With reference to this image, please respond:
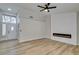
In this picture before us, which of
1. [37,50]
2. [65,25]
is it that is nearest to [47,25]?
[65,25]

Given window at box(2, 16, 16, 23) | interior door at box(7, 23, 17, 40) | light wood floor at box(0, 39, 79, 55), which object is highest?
window at box(2, 16, 16, 23)

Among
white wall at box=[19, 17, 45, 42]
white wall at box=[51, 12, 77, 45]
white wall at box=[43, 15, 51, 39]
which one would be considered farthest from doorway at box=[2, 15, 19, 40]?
white wall at box=[51, 12, 77, 45]

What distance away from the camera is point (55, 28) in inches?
312

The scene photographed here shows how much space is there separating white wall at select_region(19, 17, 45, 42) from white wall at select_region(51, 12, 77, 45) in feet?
4.40

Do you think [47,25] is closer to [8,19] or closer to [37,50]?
[8,19]

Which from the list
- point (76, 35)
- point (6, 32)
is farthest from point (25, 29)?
point (76, 35)

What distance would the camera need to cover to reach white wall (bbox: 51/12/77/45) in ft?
20.8

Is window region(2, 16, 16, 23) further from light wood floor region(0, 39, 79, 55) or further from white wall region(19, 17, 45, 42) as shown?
light wood floor region(0, 39, 79, 55)

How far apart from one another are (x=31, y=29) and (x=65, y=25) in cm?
266

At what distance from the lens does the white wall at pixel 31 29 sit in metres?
6.78

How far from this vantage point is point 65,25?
6965 millimetres

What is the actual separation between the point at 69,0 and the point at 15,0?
3.02 ft

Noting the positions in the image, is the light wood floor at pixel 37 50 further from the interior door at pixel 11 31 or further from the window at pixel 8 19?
the window at pixel 8 19

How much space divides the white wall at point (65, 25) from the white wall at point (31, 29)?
1.34m
